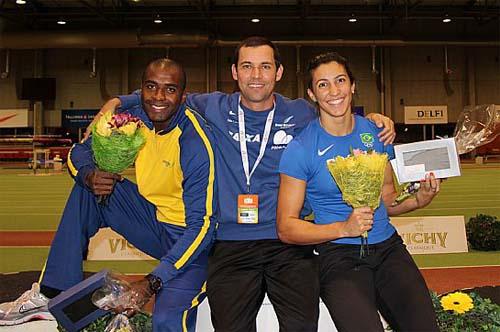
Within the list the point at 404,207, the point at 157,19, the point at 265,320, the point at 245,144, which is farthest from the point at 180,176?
the point at 157,19

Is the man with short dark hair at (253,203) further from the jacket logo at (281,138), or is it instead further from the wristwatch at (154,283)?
the wristwatch at (154,283)

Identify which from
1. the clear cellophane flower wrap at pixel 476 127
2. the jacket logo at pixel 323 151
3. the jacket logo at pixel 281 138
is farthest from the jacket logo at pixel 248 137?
the clear cellophane flower wrap at pixel 476 127

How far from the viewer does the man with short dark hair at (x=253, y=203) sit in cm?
244

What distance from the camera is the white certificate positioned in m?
2.51

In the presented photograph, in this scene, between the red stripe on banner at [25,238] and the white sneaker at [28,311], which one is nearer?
the white sneaker at [28,311]

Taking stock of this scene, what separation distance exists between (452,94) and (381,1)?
591 cm

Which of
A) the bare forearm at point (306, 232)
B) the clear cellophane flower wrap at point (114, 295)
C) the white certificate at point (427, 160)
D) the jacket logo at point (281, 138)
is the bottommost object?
the clear cellophane flower wrap at point (114, 295)

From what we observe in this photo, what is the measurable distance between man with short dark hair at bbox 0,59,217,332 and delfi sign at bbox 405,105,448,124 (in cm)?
2284

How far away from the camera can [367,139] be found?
263 cm

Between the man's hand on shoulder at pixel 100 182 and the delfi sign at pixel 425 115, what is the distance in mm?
23162

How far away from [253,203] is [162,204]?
52cm

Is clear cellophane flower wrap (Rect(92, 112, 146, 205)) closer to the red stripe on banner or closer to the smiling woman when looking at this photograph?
the smiling woman

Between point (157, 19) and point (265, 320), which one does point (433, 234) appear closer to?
point (265, 320)

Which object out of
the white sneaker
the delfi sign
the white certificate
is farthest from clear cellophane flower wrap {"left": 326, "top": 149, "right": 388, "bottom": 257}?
the delfi sign
